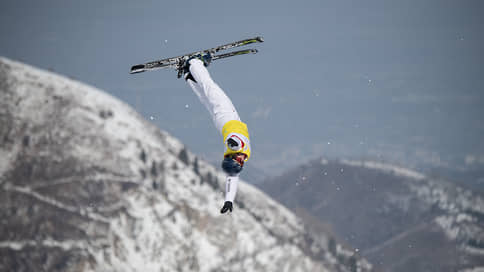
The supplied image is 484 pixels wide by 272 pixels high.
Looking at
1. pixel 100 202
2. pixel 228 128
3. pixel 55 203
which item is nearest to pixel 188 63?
pixel 228 128

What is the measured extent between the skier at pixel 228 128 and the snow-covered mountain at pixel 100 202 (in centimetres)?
11501

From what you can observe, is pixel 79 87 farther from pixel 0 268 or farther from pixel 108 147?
pixel 0 268

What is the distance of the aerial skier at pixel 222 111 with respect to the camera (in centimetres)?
1254

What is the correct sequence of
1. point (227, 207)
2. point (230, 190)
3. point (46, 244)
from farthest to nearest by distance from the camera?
1. point (46, 244)
2. point (230, 190)
3. point (227, 207)

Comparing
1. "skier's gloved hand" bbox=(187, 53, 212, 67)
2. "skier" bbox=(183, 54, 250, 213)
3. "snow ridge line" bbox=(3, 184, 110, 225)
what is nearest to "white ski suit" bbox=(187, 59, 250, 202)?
"skier" bbox=(183, 54, 250, 213)

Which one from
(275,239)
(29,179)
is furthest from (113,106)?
(275,239)

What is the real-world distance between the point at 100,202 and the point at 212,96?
427ft

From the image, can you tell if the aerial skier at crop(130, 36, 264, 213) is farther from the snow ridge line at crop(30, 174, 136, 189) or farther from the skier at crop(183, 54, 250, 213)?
the snow ridge line at crop(30, 174, 136, 189)

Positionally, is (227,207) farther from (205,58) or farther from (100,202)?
(100,202)

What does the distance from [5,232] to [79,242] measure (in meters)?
21.7

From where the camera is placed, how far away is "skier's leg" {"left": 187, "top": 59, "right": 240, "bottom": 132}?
13109 millimetres

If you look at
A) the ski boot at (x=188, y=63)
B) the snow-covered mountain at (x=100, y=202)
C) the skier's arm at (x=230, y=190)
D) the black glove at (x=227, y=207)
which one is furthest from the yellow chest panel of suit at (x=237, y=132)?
the snow-covered mountain at (x=100, y=202)

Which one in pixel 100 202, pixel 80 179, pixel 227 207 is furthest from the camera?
pixel 80 179

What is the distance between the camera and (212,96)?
13305 millimetres
